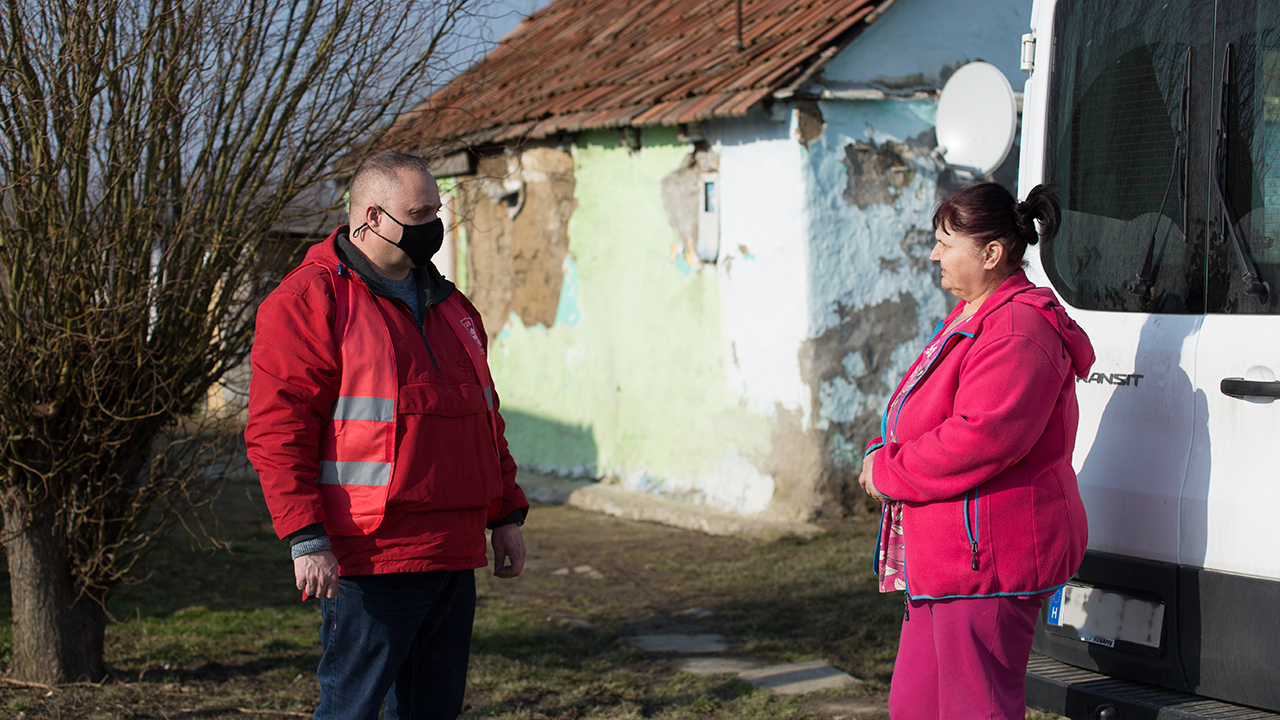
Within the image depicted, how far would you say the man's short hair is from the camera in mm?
2596

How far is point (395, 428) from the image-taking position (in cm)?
246

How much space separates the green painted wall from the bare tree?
3.80 m

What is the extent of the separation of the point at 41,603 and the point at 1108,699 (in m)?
3.51

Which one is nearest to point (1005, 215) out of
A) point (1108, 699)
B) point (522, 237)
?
point (1108, 699)

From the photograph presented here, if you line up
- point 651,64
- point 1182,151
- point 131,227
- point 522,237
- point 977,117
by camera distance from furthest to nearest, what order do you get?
point 522,237 < point 651,64 < point 977,117 < point 131,227 < point 1182,151

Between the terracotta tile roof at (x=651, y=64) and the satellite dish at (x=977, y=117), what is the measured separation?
1.32 meters

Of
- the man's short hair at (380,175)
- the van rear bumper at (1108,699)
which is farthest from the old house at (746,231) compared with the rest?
the van rear bumper at (1108,699)

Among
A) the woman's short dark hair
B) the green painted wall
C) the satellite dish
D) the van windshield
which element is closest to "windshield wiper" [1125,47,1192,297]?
the van windshield

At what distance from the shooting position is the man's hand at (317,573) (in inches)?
91.9

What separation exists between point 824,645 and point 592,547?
2.45 meters

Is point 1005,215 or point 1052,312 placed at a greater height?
point 1005,215

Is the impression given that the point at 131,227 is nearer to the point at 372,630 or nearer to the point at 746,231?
the point at 372,630

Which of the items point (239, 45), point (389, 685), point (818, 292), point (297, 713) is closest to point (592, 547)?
point (818, 292)

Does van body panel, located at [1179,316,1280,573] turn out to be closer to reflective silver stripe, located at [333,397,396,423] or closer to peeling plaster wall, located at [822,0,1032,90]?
reflective silver stripe, located at [333,397,396,423]
